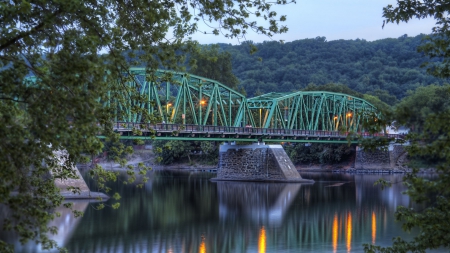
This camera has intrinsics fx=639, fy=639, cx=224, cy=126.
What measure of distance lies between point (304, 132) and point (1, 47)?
69.6m

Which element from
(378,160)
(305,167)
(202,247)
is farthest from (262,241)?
(305,167)

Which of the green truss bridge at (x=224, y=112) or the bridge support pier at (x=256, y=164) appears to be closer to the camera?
the green truss bridge at (x=224, y=112)

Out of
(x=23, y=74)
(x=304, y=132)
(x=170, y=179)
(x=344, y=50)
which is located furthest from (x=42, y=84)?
(x=344, y=50)

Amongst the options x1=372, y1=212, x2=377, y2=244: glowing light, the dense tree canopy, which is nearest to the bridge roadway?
x1=372, y1=212, x2=377, y2=244: glowing light

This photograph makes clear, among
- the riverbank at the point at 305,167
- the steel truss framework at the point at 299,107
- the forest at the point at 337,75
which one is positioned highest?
the forest at the point at 337,75

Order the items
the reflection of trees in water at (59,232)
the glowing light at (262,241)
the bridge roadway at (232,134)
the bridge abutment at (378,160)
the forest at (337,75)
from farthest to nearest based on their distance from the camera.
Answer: the forest at (337,75) → the bridge abutment at (378,160) → the bridge roadway at (232,134) → the glowing light at (262,241) → the reflection of trees in water at (59,232)

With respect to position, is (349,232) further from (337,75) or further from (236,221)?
(337,75)

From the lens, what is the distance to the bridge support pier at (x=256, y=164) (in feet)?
230

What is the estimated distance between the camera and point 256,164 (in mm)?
72000

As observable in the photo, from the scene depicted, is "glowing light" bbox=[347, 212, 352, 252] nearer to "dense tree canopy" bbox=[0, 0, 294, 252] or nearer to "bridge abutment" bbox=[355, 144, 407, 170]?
"dense tree canopy" bbox=[0, 0, 294, 252]

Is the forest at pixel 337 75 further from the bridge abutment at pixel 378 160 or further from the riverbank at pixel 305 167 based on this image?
the bridge abutment at pixel 378 160

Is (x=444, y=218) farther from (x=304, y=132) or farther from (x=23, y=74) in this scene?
(x=304, y=132)

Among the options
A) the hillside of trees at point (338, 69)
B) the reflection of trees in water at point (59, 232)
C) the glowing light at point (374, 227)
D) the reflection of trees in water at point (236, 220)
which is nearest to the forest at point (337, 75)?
the hillside of trees at point (338, 69)

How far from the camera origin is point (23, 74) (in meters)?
11.5
